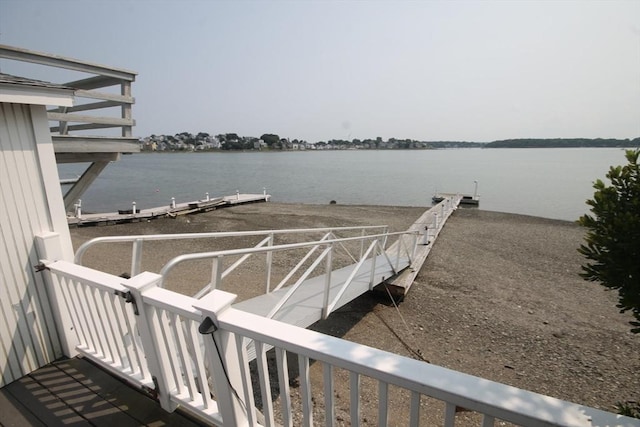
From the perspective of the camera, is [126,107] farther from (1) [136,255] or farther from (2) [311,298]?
(2) [311,298]

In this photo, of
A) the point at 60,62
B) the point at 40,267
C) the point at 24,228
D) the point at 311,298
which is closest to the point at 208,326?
the point at 40,267

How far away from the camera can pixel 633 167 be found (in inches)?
59.9

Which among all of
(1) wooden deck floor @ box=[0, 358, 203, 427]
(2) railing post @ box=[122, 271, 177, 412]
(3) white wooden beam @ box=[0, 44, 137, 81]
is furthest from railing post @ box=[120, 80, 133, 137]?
(2) railing post @ box=[122, 271, 177, 412]

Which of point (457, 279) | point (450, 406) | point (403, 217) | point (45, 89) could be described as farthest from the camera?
point (403, 217)

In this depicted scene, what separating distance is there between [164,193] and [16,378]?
33091 millimetres

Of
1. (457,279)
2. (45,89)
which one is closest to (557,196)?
(457,279)

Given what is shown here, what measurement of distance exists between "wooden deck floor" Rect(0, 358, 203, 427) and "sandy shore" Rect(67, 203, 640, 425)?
2515mm

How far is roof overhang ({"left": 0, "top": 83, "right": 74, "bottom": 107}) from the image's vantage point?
95.4 inches

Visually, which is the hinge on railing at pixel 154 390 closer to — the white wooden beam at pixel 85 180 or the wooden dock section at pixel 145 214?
the white wooden beam at pixel 85 180

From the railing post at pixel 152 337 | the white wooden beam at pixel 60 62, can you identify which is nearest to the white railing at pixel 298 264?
the railing post at pixel 152 337

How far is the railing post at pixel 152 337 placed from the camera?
207 centimetres

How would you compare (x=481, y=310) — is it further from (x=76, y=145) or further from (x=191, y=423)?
(x=76, y=145)

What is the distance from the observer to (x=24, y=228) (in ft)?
8.90

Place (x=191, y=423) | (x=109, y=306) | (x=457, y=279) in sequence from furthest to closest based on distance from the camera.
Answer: (x=457, y=279), (x=109, y=306), (x=191, y=423)
